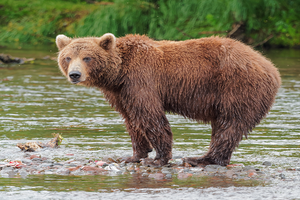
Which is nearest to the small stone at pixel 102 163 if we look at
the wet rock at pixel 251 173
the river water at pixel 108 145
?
the river water at pixel 108 145

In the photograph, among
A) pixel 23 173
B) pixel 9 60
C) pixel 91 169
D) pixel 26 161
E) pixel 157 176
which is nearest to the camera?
pixel 157 176

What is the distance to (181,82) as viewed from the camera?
6348mm

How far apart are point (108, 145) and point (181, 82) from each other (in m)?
1.55

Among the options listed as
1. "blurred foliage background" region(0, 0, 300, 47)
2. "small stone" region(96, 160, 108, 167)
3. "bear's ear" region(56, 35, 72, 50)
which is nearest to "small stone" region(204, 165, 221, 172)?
"small stone" region(96, 160, 108, 167)

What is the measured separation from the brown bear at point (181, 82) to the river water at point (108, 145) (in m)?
0.49

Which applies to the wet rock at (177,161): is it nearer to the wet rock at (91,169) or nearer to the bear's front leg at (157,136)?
the bear's front leg at (157,136)

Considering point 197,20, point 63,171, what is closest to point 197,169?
point 63,171

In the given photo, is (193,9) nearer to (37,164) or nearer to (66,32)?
(66,32)

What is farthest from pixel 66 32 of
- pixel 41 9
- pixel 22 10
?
pixel 22 10

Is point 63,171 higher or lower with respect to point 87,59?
lower

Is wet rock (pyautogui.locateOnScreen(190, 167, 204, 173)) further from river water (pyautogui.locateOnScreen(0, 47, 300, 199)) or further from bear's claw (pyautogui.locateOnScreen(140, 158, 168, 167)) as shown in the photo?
bear's claw (pyautogui.locateOnScreen(140, 158, 168, 167))

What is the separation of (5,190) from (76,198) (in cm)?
77

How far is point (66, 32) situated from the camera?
25.6m

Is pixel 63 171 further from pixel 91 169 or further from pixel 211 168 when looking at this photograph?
pixel 211 168
